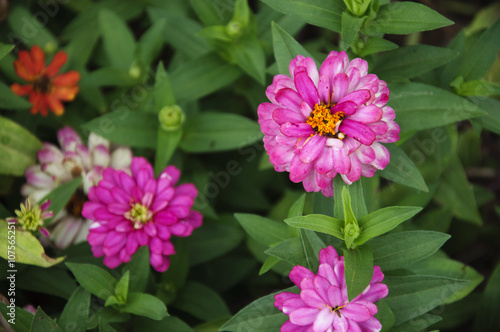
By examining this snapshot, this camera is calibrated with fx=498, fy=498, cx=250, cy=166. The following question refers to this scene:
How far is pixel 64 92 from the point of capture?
1794 mm

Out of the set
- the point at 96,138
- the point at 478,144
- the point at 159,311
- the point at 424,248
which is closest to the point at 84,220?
the point at 96,138

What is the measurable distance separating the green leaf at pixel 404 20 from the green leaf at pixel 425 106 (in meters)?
0.20

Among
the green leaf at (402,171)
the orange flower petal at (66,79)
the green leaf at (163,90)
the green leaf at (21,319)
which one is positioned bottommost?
the green leaf at (21,319)

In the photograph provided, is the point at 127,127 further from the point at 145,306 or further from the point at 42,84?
the point at 145,306

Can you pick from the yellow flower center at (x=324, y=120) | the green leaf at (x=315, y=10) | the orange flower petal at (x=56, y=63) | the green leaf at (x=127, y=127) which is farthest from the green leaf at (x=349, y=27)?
the orange flower petal at (x=56, y=63)

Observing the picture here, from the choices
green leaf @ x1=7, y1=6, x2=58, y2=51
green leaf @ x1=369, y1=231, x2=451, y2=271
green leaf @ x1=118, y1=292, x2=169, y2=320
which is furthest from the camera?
green leaf @ x1=7, y1=6, x2=58, y2=51

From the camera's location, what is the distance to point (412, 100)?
1392mm

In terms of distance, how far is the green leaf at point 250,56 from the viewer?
1.58 meters

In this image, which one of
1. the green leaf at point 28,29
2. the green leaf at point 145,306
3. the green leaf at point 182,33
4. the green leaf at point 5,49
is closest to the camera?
the green leaf at point 145,306

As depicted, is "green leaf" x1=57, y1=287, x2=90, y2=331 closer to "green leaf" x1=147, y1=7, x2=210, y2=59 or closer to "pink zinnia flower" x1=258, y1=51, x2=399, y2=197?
"pink zinnia flower" x1=258, y1=51, x2=399, y2=197

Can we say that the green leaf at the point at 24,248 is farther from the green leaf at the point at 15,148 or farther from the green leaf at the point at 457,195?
the green leaf at the point at 457,195

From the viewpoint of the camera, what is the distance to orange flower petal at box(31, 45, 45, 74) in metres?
1.77

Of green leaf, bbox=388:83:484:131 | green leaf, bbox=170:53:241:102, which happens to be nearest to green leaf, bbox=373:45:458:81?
green leaf, bbox=388:83:484:131

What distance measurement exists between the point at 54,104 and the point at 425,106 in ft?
4.10
